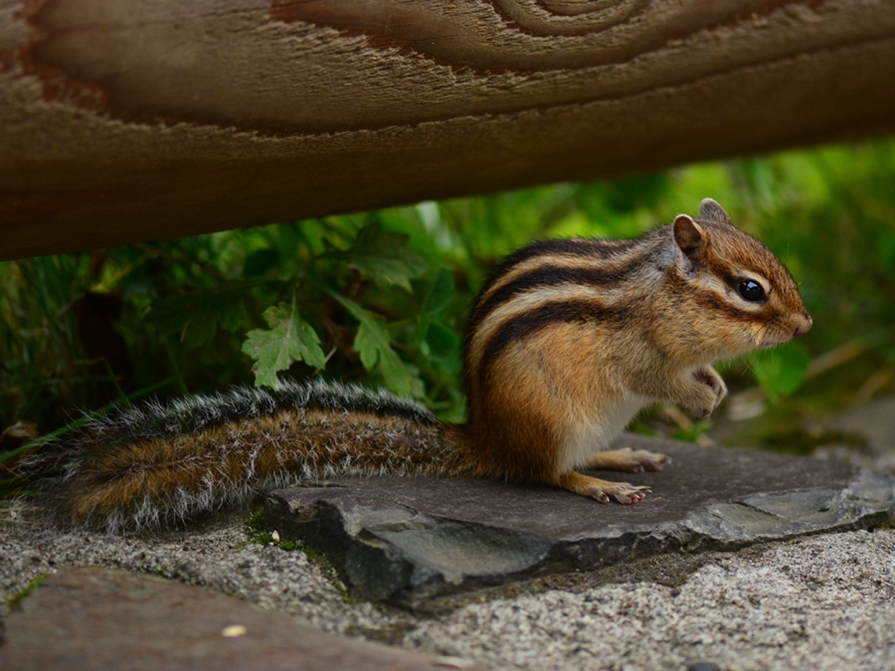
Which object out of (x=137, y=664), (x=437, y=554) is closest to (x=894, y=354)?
(x=437, y=554)

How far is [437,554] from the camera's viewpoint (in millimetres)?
2232

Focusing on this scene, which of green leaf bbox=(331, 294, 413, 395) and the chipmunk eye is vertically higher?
the chipmunk eye

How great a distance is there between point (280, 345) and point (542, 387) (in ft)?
2.51

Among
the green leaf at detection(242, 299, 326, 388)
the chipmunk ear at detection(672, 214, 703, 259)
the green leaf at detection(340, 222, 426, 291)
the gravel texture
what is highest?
the chipmunk ear at detection(672, 214, 703, 259)

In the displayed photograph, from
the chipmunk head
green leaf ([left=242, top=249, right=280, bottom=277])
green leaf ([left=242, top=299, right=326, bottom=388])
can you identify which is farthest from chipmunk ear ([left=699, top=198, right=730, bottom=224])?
green leaf ([left=242, top=249, right=280, bottom=277])

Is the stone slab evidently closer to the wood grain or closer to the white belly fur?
the wood grain

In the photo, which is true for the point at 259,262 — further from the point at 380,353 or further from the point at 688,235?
the point at 688,235

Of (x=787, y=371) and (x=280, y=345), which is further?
(x=787, y=371)

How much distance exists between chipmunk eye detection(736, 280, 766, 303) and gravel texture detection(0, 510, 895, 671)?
29.8 inches

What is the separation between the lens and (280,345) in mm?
2781

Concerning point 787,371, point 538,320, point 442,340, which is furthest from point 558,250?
point 787,371

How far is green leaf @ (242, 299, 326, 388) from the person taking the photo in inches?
107

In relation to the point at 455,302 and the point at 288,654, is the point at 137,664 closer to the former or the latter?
the point at 288,654

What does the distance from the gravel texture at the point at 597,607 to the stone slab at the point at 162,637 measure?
0.13m
